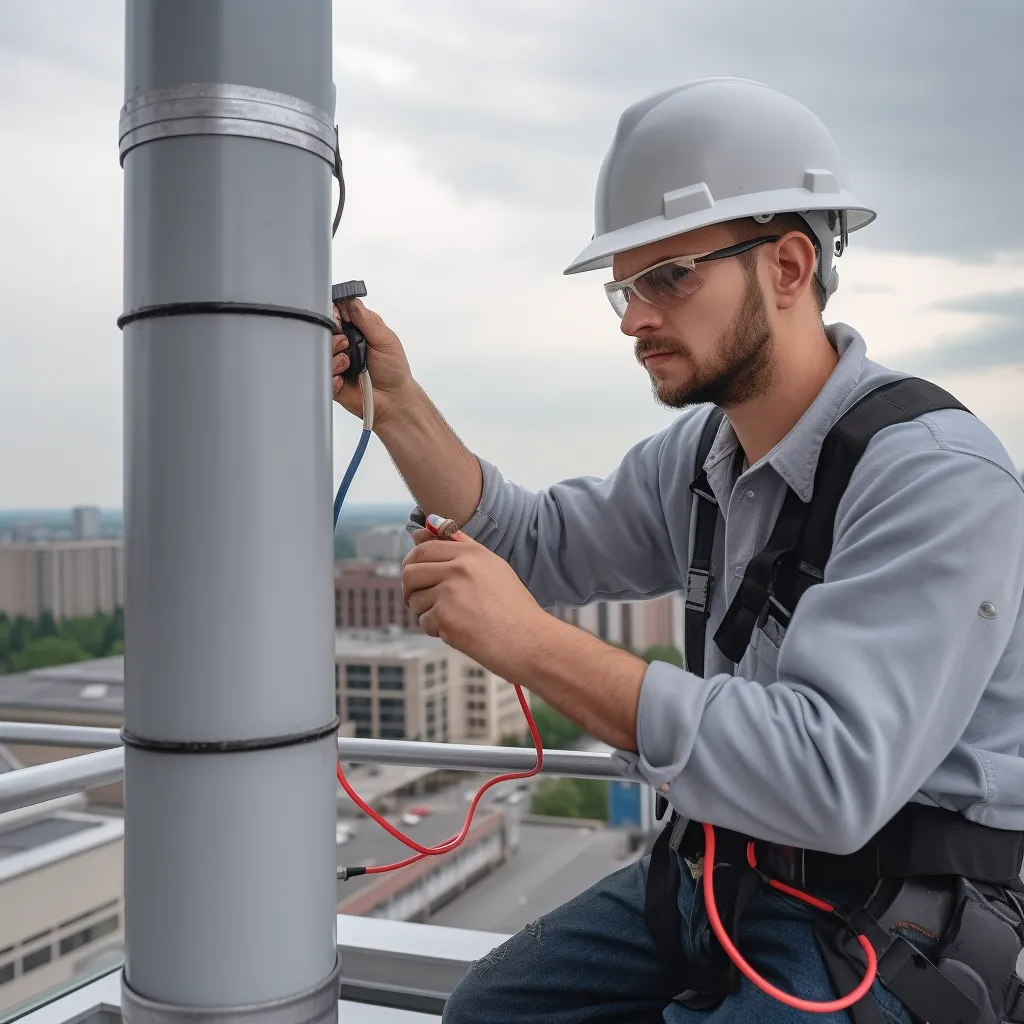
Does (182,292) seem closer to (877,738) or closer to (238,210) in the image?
(238,210)

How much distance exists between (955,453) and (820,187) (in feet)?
1.50

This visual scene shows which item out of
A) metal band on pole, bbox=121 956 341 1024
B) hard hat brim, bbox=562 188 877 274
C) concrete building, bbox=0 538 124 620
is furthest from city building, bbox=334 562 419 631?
metal band on pole, bbox=121 956 341 1024

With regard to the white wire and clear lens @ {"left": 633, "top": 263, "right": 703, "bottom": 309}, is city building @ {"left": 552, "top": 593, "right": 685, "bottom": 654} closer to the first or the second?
clear lens @ {"left": 633, "top": 263, "right": 703, "bottom": 309}

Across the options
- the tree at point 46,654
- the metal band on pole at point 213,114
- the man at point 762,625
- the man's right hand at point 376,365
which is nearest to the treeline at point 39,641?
the tree at point 46,654

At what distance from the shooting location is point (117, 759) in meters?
1.67

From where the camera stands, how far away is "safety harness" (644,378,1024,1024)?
1156 millimetres

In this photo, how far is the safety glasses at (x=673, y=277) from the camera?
136 centimetres

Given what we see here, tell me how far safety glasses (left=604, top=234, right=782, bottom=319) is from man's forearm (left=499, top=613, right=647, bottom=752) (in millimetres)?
503

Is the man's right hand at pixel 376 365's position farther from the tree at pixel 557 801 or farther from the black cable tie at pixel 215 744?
the tree at pixel 557 801

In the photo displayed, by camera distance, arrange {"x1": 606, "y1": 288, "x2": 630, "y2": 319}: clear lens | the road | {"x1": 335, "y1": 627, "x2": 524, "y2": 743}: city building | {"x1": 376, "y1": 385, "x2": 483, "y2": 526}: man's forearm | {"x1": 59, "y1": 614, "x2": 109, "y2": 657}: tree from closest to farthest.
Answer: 1. {"x1": 606, "y1": 288, "x2": 630, "y2": 319}: clear lens
2. {"x1": 376, "y1": 385, "x2": 483, "y2": 526}: man's forearm
3. {"x1": 59, "y1": 614, "x2": 109, "y2": 657}: tree
4. the road
5. {"x1": 335, "y1": 627, "x2": 524, "y2": 743}: city building

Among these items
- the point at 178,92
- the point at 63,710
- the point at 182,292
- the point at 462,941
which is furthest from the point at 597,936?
the point at 63,710

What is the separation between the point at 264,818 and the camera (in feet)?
2.86

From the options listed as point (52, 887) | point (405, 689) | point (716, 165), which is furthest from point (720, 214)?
point (405, 689)

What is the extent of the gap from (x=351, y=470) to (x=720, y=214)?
0.58 metres
